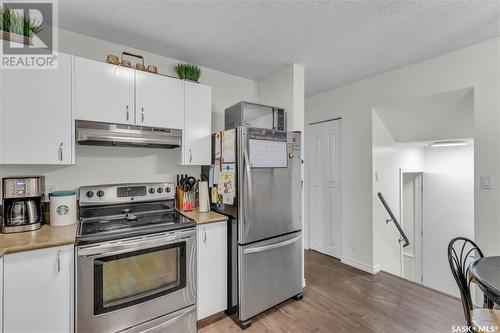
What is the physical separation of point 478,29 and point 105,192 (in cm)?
351

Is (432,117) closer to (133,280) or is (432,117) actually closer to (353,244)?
(353,244)

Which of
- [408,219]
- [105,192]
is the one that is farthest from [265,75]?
[408,219]

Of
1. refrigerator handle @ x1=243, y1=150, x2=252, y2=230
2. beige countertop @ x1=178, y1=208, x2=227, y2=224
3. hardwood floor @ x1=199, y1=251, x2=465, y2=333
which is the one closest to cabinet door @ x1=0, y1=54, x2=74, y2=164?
beige countertop @ x1=178, y1=208, x2=227, y2=224

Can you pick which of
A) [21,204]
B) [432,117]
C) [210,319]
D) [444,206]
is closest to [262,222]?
[210,319]

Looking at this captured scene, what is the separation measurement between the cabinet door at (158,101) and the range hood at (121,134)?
0.22 feet

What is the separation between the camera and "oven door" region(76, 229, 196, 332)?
1.51 metres

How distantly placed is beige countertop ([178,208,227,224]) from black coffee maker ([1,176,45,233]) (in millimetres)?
1063

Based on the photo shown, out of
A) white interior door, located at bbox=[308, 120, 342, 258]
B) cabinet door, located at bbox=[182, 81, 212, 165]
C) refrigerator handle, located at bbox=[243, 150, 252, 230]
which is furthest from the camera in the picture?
white interior door, located at bbox=[308, 120, 342, 258]

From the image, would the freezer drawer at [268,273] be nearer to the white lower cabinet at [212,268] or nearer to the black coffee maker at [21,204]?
the white lower cabinet at [212,268]

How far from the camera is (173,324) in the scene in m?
1.82

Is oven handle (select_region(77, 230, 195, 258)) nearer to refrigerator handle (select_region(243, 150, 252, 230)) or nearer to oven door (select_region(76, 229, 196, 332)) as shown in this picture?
oven door (select_region(76, 229, 196, 332))

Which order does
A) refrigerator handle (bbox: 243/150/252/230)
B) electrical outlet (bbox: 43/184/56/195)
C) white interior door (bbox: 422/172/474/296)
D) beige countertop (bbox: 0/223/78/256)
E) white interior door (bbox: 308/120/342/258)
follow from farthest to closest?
white interior door (bbox: 308/120/342/258) → white interior door (bbox: 422/172/474/296) → refrigerator handle (bbox: 243/150/252/230) → electrical outlet (bbox: 43/184/56/195) → beige countertop (bbox: 0/223/78/256)

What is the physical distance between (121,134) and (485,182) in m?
3.25

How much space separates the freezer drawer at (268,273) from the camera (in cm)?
202
